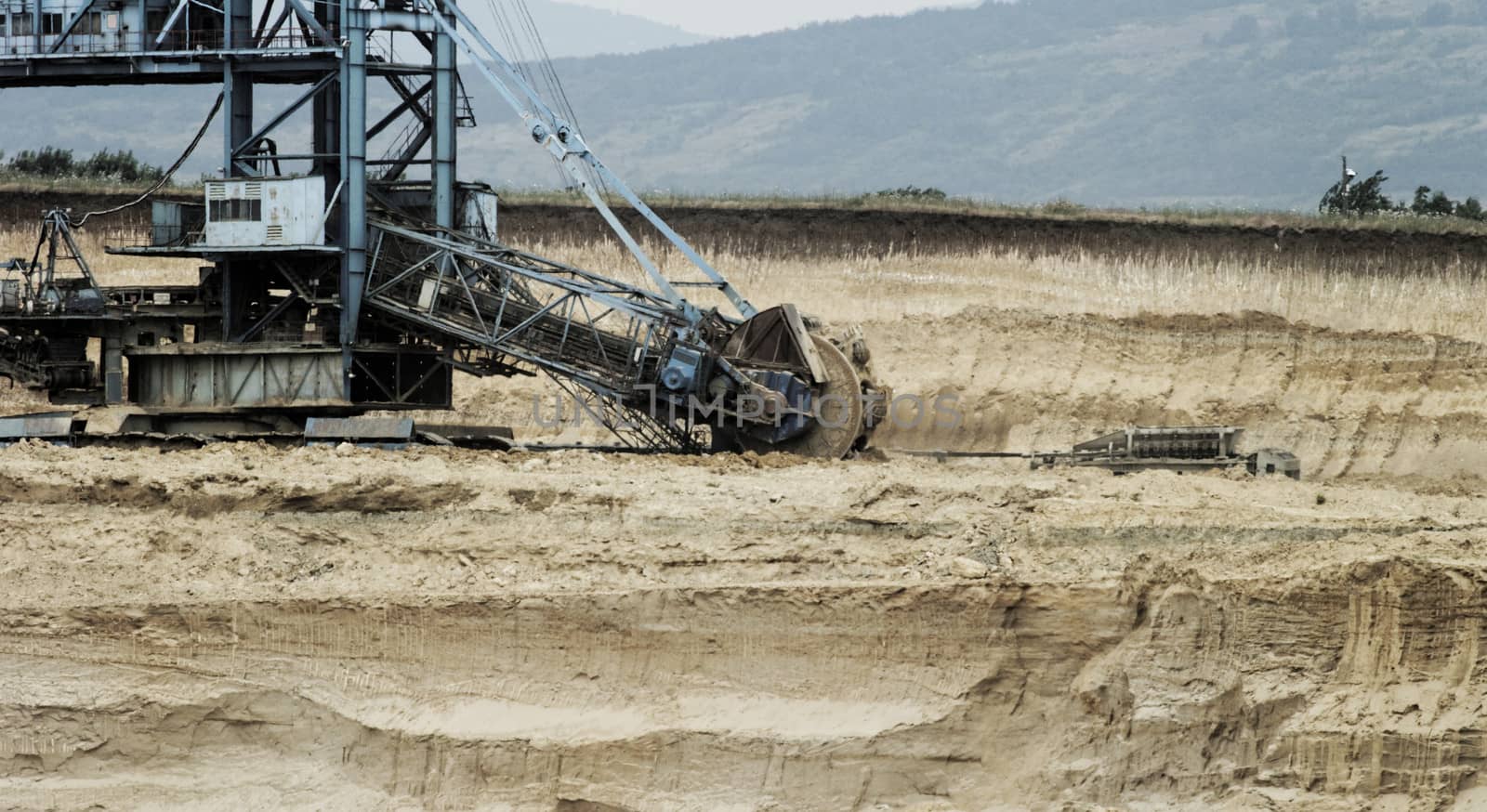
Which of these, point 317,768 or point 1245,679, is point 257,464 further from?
point 1245,679

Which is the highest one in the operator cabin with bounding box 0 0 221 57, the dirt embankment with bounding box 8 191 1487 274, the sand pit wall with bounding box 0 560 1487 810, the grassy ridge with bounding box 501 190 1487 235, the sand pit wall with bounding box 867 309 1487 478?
the operator cabin with bounding box 0 0 221 57

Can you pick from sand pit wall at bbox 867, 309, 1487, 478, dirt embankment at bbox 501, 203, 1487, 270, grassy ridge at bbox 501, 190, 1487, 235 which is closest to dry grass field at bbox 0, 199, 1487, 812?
sand pit wall at bbox 867, 309, 1487, 478

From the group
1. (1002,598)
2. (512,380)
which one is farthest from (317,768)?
(512,380)

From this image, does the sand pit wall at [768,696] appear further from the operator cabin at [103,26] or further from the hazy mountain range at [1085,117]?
the hazy mountain range at [1085,117]

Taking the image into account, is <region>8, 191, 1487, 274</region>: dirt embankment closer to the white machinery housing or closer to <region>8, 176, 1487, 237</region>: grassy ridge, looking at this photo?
<region>8, 176, 1487, 237</region>: grassy ridge

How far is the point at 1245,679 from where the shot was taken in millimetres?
16922

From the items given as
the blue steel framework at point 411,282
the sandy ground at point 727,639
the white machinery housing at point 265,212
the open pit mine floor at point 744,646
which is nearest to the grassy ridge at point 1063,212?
the blue steel framework at point 411,282

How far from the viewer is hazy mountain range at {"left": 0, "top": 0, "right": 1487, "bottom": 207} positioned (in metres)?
147

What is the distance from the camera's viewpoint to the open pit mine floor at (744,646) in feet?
55.3

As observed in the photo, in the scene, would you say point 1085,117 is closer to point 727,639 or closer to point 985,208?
point 985,208

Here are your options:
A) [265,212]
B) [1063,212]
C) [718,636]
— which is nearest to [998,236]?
[1063,212]

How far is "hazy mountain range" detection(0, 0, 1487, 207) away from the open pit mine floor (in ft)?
392

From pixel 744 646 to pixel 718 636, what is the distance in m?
0.26

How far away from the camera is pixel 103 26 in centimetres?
2603
